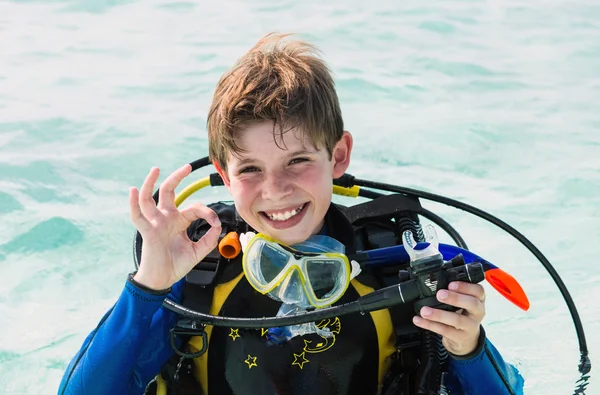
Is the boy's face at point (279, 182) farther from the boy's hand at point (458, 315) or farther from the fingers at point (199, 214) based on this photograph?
the boy's hand at point (458, 315)

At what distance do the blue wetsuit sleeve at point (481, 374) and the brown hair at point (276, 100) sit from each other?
2.22 feet

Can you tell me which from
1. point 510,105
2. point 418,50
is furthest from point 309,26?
point 510,105

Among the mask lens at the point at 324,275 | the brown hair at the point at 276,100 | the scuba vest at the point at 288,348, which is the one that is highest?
the brown hair at the point at 276,100

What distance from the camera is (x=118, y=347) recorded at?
2143 millimetres

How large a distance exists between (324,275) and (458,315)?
0.42 m

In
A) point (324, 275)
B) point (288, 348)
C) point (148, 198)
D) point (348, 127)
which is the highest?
point (148, 198)

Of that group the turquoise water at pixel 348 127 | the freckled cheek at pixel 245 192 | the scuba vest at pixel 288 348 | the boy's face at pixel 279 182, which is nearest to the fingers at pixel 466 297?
the scuba vest at pixel 288 348

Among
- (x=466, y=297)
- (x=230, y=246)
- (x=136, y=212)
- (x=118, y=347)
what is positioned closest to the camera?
(x=466, y=297)

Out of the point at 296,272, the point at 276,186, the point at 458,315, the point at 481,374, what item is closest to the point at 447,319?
the point at 458,315

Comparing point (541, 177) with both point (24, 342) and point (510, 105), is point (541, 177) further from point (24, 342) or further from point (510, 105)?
point (24, 342)

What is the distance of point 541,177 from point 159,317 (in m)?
3.86

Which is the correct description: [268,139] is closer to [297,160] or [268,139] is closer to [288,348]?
[297,160]

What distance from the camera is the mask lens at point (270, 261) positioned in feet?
7.24

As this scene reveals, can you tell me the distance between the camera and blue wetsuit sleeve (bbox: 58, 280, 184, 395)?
2139mm
